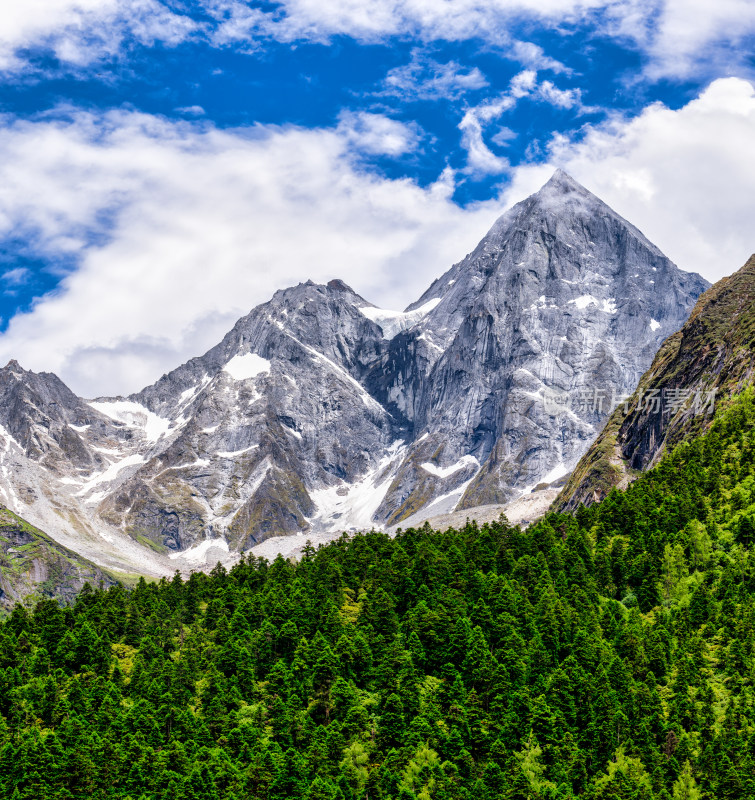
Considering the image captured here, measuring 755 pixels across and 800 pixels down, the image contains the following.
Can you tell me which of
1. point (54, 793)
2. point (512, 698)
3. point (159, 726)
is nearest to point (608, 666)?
point (512, 698)

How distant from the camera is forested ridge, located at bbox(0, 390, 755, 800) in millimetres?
101812

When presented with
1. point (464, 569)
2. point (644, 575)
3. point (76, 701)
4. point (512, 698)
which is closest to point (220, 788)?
point (76, 701)

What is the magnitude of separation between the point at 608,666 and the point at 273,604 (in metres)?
50.0

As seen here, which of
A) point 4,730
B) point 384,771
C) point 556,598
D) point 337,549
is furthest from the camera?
point 337,549

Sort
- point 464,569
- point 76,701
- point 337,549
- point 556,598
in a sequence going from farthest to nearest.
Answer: point 337,549
point 464,569
point 556,598
point 76,701

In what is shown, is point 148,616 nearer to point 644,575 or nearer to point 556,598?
point 556,598

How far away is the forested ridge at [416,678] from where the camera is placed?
102 meters

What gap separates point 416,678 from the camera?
378 ft

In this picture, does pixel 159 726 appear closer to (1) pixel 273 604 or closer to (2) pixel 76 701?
(2) pixel 76 701

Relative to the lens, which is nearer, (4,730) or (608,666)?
(4,730)

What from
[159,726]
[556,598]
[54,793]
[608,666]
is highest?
[556,598]

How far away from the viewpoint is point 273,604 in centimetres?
14000

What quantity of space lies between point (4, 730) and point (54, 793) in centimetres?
1380

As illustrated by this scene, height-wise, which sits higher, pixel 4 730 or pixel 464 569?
pixel 464 569
